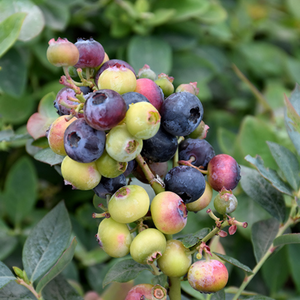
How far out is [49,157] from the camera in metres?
0.67

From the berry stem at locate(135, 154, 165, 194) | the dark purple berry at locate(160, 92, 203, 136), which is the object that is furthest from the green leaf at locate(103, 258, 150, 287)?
the dark purple berry at locate(160, 92, 203, 136)

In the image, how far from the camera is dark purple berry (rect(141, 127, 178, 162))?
54cm

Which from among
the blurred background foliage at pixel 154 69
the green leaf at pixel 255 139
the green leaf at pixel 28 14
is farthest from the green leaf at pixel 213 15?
the green leaf at pixel 28 14

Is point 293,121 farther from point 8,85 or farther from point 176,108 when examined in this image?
point 8,85

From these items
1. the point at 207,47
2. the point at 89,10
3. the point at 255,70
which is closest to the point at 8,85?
the point at 89,10

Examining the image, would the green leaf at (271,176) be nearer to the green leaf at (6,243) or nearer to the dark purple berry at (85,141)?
the dark purple berry at (85,141)

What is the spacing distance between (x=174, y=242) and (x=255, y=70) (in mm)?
1555

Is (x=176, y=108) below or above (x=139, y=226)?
above

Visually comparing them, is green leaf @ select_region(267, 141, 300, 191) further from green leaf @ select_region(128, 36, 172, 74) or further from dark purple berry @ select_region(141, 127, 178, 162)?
green leaf @ select_region(128, 36, 172, 74)

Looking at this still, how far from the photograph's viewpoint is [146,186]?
26.5 inches

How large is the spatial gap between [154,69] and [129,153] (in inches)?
35.9

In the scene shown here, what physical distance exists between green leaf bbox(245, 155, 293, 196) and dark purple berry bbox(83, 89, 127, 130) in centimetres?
34

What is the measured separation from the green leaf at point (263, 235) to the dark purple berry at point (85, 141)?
1.62 feet

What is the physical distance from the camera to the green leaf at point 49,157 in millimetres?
649
